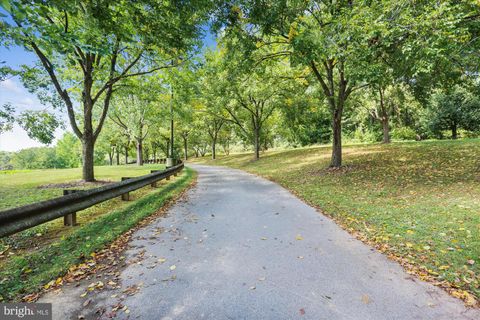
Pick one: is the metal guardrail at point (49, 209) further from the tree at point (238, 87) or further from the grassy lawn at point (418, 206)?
the tree at point (238, 87)

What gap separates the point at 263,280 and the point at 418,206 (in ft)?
18.2

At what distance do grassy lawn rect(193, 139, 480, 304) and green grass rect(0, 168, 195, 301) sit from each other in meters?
4.87

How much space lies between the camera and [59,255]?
147 inches

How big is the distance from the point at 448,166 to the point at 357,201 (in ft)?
20.6

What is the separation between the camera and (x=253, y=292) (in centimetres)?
273

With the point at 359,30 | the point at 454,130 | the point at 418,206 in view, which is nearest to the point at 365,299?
the point at 418,206

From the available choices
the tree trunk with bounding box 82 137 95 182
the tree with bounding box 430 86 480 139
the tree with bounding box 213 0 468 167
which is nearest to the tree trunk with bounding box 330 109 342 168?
the tree with bounding box 213 0 468 167

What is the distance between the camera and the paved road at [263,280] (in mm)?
2443

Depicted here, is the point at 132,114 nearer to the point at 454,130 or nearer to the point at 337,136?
the point at 337,136

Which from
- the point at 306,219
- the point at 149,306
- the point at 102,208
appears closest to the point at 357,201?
the point at 306,219

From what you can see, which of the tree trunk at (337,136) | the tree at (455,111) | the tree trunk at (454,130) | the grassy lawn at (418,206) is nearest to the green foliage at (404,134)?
the tree at (455,111)

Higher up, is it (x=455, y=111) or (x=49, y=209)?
(x=455, y=111)

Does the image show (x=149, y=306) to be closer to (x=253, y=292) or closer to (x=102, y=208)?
(x=253, y=292)

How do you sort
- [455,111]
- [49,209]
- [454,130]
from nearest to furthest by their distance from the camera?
[49,209] < [455,111] < [454,130]
